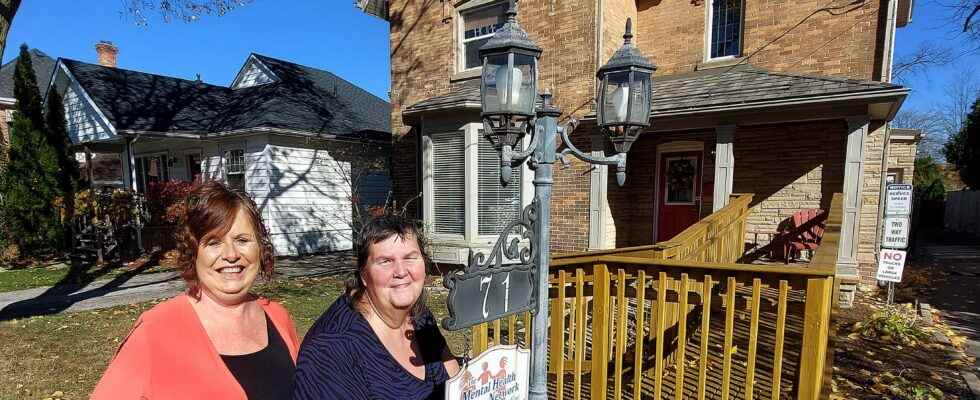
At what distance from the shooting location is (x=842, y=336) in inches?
215

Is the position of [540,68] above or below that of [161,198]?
above

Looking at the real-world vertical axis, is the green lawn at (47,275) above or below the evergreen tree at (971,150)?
below

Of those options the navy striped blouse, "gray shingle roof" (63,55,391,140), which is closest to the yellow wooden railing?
the navy striped blouse

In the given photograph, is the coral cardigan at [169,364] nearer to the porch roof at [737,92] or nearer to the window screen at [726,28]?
the porch roof at [737,92]

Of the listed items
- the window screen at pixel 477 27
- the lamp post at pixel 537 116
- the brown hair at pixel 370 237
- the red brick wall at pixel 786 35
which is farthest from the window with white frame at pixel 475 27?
the brown hair at pixel 370 237

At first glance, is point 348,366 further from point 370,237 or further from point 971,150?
point 971,150

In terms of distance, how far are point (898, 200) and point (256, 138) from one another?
1304 centimetres

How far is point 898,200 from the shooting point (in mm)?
6730

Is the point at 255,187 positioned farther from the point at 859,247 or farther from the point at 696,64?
the point at 859,247

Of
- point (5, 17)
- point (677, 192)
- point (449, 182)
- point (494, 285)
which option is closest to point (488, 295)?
point (494, 285)

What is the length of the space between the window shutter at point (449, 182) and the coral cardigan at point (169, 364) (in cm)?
729

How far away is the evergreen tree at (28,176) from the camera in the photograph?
421 inches

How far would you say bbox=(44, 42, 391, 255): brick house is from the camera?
37.8 ft

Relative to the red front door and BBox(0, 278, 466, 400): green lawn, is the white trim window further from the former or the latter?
the red front door
